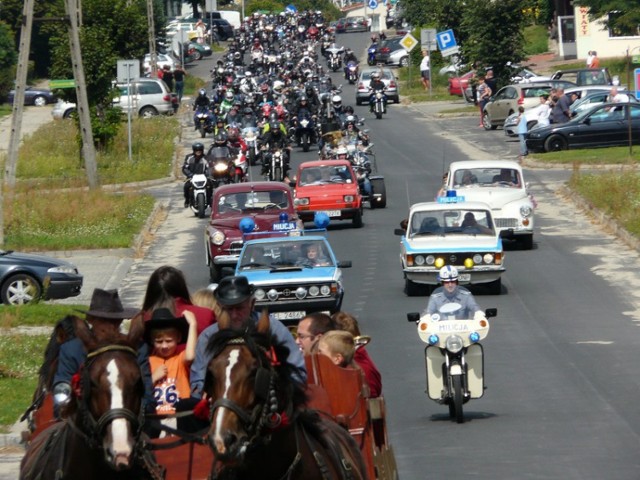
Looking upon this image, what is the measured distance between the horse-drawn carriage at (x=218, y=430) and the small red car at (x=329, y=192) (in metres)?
25.2

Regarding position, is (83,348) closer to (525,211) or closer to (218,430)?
(218,430)

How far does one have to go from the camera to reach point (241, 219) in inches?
1112

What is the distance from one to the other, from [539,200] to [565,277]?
10608 mm

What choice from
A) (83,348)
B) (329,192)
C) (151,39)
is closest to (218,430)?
(83,348)

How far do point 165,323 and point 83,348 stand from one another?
61cm

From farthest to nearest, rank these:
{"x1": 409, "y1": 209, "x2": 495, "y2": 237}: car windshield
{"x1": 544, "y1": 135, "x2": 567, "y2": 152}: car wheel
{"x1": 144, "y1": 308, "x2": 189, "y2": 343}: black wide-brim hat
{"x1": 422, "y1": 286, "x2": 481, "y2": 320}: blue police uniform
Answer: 1. {"x1": 544, "y1": 135, "x2": 567, "y2": 152}: car wheel
2. {"x1": 409, "y1": 209, "x2": 495, "y2": 237}: car windshield
3. {"x1": 422, "y1": 286, "x2": 481, "y2": 320}: blue police uniform
4. {"x1": 144, "y1": 308, "x2": 189, "y2": 343}: black wide-brim hat

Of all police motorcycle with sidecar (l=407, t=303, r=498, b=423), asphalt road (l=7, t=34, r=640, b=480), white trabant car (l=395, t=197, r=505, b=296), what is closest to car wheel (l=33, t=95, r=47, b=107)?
asphalt road (l=7, t=34, r=640, b=480)

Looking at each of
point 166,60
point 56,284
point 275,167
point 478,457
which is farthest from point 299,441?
point 166,60

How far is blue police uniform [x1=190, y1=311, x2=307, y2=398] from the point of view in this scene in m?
7.52

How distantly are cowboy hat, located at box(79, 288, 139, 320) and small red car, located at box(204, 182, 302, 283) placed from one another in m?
17.6

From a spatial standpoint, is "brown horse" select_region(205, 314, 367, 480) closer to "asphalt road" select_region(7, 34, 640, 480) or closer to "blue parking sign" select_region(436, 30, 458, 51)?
"asphalt road" select_region(7, 34, 640, 480)

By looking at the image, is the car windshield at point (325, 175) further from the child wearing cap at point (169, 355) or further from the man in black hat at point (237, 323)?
the man in black hat at point (237, 323)

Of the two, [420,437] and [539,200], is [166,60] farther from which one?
[420,437]

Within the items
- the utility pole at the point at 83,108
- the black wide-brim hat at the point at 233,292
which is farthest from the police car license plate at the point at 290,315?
the utility pole at the point at 83,108
